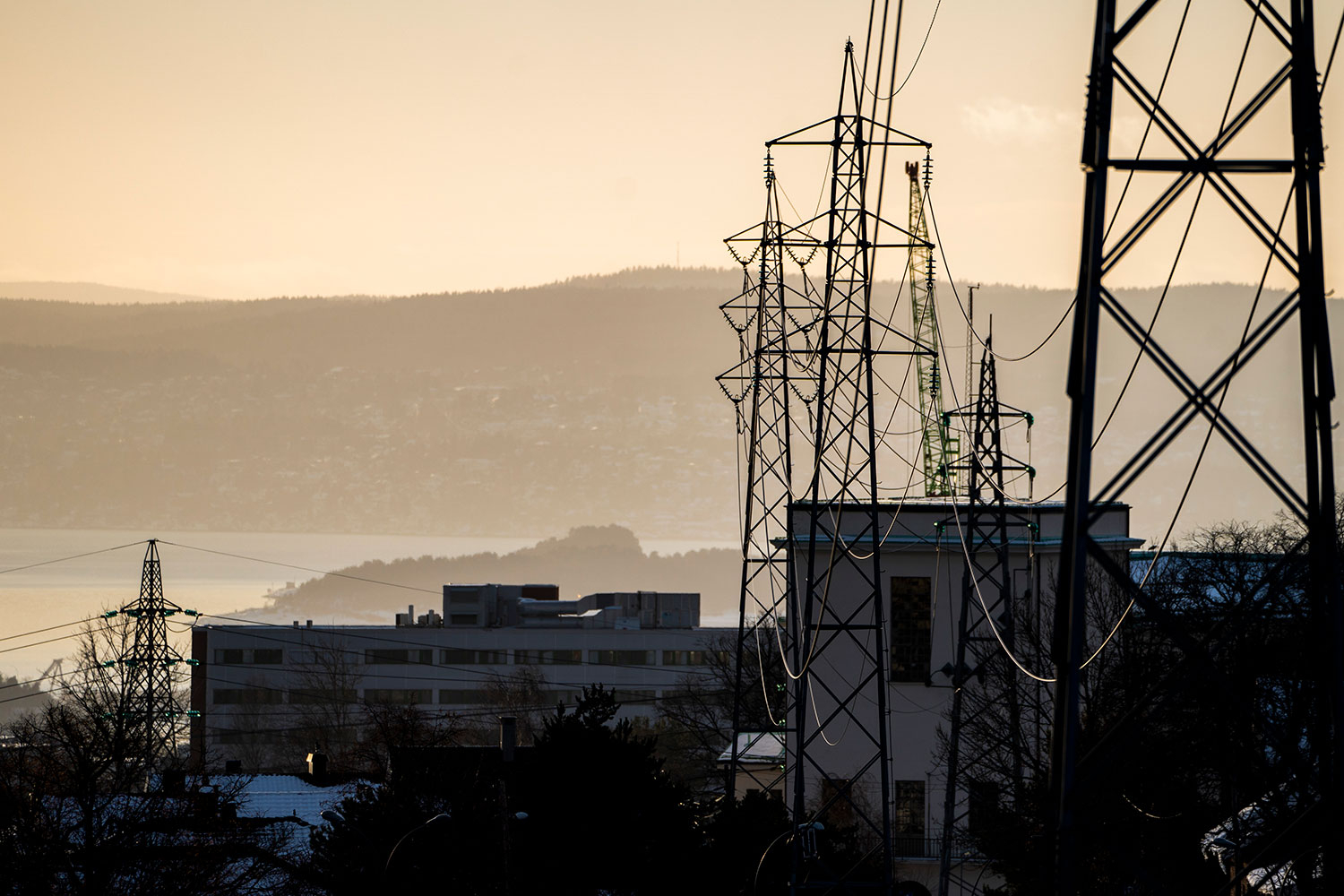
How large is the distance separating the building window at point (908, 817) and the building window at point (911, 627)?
3132mm

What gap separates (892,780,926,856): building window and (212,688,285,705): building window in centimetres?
10266

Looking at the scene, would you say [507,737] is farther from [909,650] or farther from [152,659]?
[152,659]

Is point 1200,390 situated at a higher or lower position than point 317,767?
higher

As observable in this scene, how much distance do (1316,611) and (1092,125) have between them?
369 centimetres

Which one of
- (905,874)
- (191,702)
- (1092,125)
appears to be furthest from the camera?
(191,702)

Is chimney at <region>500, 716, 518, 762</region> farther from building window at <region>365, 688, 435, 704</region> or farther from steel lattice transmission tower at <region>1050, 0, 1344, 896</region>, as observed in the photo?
building window at <region>365, 688, 435, 704</region>

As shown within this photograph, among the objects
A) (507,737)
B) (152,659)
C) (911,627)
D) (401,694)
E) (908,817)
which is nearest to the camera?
(908,817)

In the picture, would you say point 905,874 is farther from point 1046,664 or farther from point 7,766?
point 7,766

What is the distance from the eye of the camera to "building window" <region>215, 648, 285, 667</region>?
14225 centimetres

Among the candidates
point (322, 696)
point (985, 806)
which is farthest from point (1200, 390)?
point (322, 696)

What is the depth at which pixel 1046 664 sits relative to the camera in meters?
39.6

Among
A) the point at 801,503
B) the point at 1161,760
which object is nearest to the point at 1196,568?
the point at 1161,760

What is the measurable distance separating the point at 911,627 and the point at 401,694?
103334 mm

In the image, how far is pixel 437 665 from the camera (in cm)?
14800
